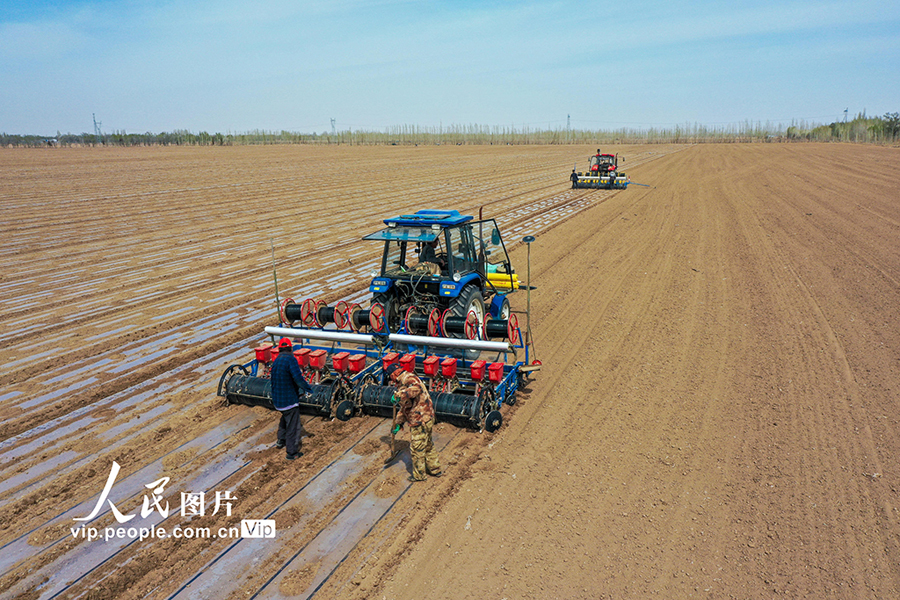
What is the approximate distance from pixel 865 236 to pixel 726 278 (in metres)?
7.28

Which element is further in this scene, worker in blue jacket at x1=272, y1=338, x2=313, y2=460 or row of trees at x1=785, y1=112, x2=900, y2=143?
row of trees at x1=785, y1=112, x2=900, y2=143

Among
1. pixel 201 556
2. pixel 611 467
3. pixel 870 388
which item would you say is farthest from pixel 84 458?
pixel 870 388

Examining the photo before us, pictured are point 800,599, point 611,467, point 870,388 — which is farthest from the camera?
point 870,388

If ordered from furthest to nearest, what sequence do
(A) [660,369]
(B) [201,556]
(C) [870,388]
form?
(A) [660,369] → (C) [870,388] → (B) [201,556]

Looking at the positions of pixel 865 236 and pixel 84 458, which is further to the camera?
pixel 865 236

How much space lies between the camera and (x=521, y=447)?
678cm

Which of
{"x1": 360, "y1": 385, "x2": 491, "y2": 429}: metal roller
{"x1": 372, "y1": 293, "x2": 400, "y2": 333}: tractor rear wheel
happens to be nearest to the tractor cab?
{"x1": 372, "y1": 293, "x2": 400, "y2": 333}: tractor rear wheel

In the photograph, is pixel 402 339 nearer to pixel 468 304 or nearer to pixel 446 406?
pixel 446 406

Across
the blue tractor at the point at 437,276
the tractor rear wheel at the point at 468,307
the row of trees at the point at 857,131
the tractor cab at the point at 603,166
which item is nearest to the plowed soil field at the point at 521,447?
the tractor rear wheel at the point at 468,307

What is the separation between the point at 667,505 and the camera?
5672 millimetres

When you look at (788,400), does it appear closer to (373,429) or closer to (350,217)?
(373,429)

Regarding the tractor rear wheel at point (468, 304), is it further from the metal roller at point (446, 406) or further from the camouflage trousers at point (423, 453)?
the camouflage trousers at point (423, 453)

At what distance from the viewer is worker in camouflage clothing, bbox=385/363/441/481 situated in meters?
6.05

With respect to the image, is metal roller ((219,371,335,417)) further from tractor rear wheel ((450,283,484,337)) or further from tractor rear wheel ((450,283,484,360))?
tractor rear wheel ((450,283,484,337))
